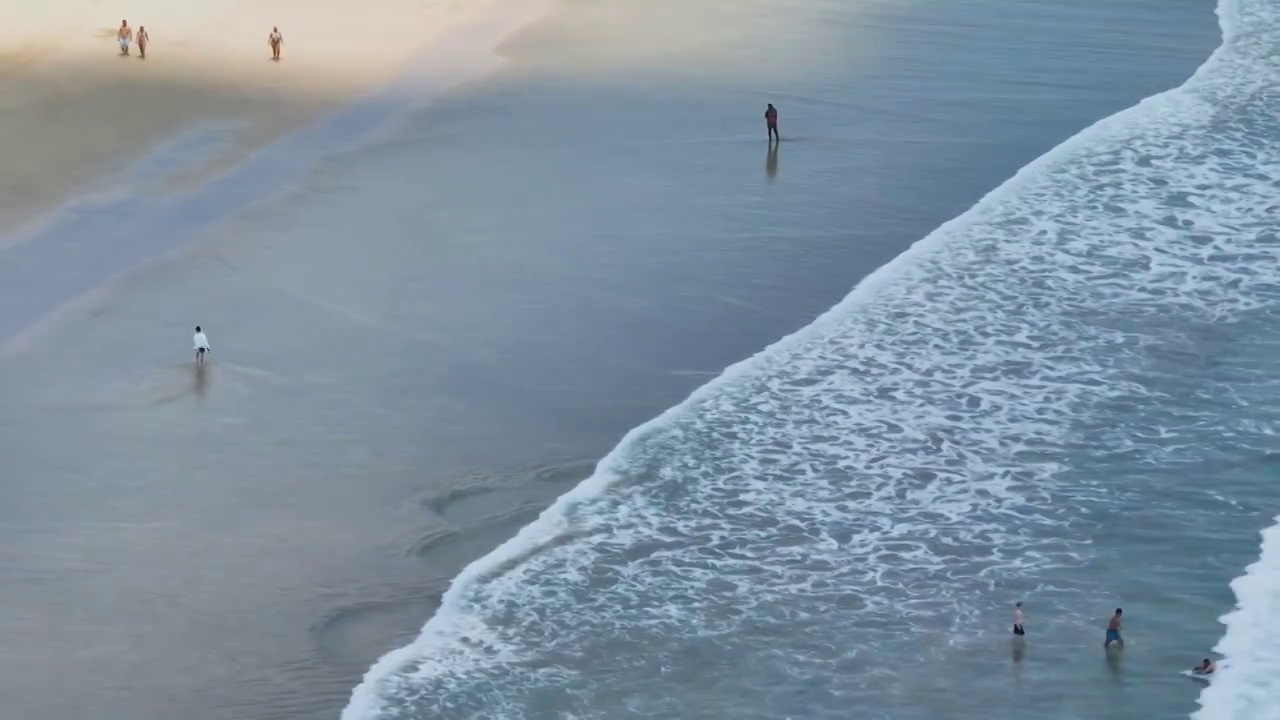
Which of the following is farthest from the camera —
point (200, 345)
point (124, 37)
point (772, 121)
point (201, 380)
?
point (124, 37)

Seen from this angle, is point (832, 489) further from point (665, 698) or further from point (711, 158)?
point (711, 158)

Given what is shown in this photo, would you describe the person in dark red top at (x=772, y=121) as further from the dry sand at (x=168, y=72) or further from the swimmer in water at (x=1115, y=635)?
the swimmer in water at (x=1115, y=635)

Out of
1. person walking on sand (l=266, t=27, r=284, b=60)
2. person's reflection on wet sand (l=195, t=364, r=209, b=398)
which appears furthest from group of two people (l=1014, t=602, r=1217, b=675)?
person walking on sand (l=266, t=27, r=284, b=60)

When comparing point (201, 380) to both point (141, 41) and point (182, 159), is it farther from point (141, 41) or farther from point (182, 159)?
point (141, 41)

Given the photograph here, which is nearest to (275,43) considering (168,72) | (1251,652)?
(168,72)

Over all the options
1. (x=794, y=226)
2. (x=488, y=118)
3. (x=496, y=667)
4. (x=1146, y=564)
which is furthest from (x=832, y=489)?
(x=488, y=118)

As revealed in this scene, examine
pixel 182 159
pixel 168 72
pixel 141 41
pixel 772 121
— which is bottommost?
pixel 182 159

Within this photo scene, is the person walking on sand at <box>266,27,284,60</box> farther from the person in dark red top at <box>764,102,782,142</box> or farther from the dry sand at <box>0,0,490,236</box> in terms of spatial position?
the person in dark red top at <box>764,102,782,142</box>
